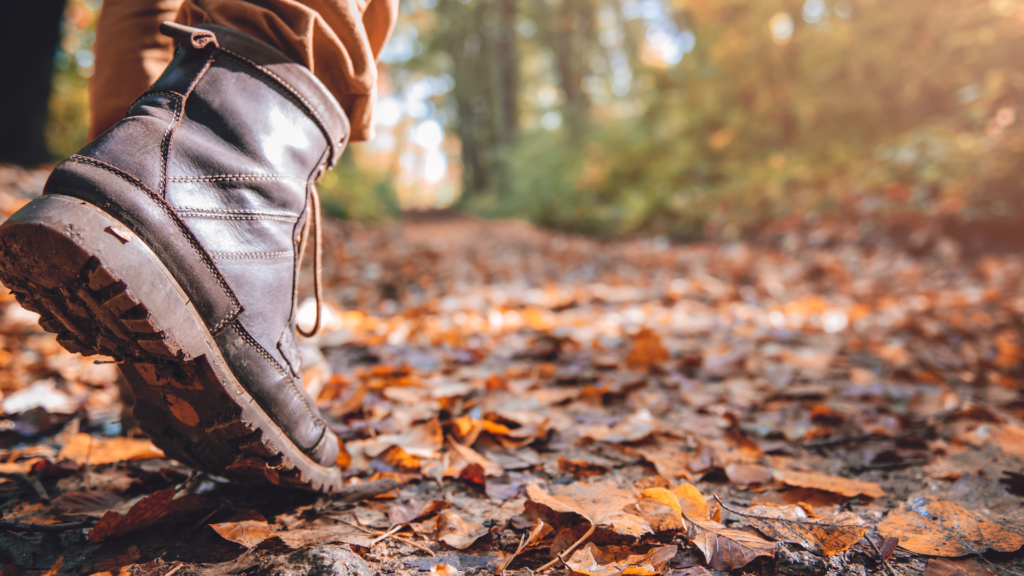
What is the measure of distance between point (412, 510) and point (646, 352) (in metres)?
1.19

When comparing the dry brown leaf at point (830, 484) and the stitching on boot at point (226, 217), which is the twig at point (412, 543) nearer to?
the stitching on boot at point (226, 217)

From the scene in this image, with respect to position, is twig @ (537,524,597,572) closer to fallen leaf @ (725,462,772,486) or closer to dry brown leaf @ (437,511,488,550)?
dry brown leaf @ (437,511,488,550)

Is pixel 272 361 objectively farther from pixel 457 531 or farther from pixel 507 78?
pixel 507 78

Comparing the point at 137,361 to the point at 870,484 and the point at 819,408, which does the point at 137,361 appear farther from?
the point at 819,408

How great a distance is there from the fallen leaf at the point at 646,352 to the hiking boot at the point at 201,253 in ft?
3.92

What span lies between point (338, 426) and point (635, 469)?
716 mm

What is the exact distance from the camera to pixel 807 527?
0.82 metres

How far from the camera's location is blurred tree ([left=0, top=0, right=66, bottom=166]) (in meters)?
4.31

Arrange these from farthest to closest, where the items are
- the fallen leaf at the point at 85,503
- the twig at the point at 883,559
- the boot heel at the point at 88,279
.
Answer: the fallen leaf at the point at 85,503, the twig at the point at 883,559, the boot heel at the point at 88,279

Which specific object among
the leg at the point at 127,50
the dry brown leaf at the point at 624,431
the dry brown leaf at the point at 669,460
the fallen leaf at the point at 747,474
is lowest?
the fallen leaf at the point at 747,474

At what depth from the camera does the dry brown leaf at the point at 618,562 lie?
0.71 meters

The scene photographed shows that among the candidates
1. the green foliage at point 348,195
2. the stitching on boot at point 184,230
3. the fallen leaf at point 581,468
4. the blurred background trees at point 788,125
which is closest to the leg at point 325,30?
the stitching on boot at point 184,230

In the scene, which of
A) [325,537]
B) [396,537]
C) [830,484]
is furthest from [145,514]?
[830,484]

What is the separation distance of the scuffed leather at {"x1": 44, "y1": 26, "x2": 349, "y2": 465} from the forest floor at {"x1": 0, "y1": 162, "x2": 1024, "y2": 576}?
0.22m
